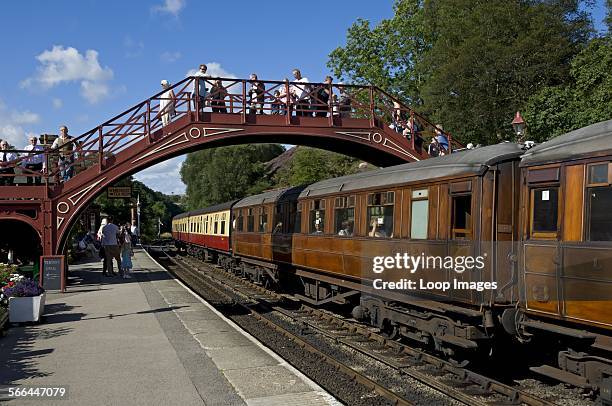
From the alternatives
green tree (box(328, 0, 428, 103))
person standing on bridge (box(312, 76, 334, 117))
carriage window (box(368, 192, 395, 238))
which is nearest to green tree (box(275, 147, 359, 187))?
green tree (box(328, 0, 428, 103))

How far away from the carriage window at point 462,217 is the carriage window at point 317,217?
17.3ft

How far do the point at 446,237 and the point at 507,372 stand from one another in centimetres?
217

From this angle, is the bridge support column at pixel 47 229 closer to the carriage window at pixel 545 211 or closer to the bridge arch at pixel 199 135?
the bridge arch at pixel 199 135

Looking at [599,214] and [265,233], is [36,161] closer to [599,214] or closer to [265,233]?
[265,233]

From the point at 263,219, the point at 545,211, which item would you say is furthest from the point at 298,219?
the point at 545,211

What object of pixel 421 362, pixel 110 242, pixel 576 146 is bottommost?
pixel 421 362

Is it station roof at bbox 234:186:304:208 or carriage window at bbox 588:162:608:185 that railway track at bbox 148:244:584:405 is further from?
station roof at bbox 234:186:304:208

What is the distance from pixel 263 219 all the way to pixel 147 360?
1030cm

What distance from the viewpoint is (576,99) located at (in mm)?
25734

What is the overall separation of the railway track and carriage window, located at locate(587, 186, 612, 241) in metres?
2.02

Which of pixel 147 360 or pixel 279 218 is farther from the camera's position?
pixel 279 218

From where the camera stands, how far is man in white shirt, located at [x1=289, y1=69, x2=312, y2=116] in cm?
1972

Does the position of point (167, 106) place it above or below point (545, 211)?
above

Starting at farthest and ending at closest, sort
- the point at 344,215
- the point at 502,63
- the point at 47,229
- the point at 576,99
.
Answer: the point at 502,63 < the point at 576,99 < the point at 47,229 < the point at 344,215
